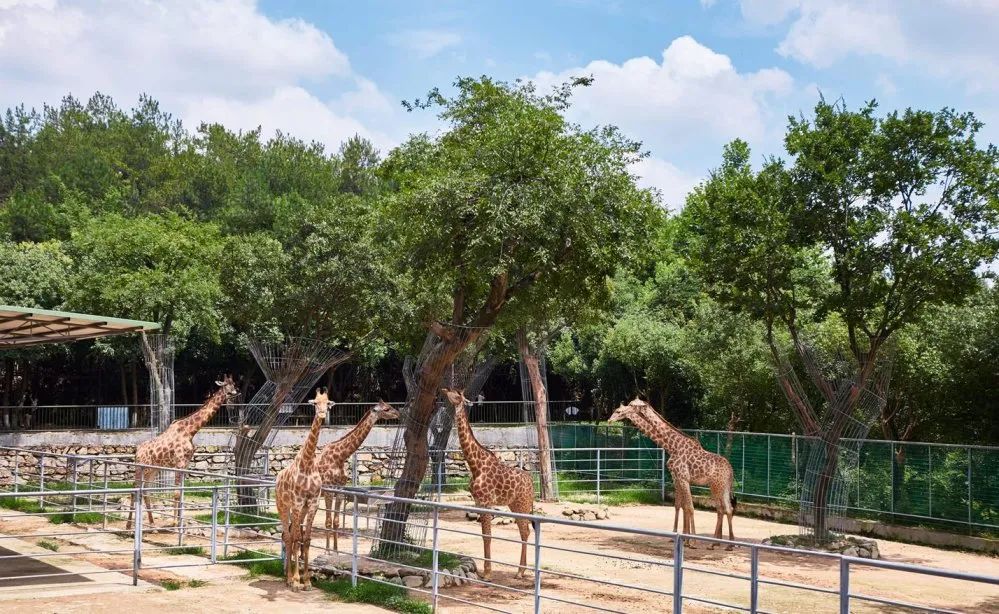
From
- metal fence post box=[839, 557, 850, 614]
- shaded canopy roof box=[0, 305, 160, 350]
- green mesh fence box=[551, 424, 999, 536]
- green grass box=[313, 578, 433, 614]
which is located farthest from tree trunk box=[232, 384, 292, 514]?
metal fence post box=[839, 557, 850, 614]

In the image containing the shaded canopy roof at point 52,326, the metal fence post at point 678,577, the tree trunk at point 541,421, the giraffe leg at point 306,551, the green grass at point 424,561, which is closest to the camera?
the metal fence post at point 678,577

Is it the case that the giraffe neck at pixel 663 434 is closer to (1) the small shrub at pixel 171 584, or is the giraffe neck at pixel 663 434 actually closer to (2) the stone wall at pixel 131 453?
(2) the stone wall at pixel 131 453

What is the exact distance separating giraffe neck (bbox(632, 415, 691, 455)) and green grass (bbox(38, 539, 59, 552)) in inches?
349

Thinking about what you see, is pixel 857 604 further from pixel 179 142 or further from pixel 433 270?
pixel 179 142

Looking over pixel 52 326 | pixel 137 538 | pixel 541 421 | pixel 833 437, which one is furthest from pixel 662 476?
pixel 137 538

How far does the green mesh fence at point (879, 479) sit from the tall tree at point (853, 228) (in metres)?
2.17

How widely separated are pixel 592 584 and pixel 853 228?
725 cm

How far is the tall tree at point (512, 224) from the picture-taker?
499 inches

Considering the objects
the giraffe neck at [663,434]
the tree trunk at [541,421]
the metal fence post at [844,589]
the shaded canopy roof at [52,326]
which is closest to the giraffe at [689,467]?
the giraffe neck at [663,434]

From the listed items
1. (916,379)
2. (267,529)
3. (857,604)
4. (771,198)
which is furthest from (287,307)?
(916,379)

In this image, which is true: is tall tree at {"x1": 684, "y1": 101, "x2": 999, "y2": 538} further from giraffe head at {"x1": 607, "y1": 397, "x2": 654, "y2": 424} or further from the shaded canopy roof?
the shaded canopy roof

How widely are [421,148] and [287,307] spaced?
12.5 feet

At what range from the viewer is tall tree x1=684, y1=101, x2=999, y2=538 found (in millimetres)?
15891

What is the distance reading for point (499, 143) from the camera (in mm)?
13055
